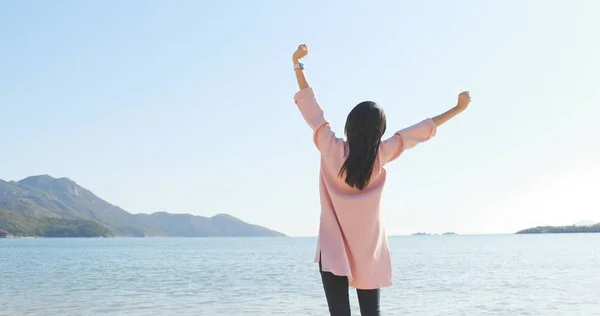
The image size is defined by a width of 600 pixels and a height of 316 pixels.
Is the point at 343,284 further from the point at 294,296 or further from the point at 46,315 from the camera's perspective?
the point at 294,296

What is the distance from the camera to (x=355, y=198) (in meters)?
2.88

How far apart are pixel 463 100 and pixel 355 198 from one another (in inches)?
29.5

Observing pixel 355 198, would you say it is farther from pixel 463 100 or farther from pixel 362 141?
pixel 463 100

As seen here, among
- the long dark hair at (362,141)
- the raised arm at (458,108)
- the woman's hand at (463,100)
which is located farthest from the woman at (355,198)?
the woman's hand at (463,100)

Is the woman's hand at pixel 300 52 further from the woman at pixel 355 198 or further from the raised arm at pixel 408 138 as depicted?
the raised arm at pixel 408 138

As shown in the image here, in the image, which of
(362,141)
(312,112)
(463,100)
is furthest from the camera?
(463,100)

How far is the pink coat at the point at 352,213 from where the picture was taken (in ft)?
9.46

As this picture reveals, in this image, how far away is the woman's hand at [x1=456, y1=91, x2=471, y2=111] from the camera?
123 inches

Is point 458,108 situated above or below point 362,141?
above

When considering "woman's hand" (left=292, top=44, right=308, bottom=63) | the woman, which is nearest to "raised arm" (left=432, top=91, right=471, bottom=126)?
the woman

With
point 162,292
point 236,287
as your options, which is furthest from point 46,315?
point 236,287

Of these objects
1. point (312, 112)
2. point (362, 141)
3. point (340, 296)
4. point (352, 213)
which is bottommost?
point (340, 296)

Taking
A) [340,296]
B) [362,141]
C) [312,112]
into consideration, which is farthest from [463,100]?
[340,296]

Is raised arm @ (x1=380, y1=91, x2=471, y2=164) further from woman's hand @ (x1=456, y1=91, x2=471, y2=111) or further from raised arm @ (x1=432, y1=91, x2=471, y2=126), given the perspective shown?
woman's hand @ (x1=456, y1=91, x2=471, y2=111)
